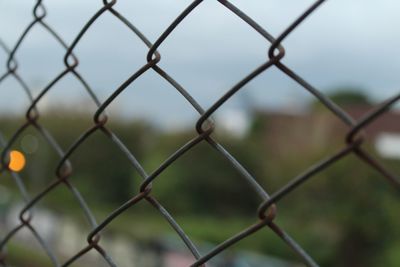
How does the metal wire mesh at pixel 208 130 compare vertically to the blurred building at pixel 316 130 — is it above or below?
below

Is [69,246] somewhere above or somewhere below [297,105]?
below

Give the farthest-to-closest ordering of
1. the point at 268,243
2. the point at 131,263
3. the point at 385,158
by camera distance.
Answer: the point at 268,243 < the point at 385,158 < the point at 131,263

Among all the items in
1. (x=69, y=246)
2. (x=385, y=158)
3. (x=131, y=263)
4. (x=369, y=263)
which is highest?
(x=69, y=246)

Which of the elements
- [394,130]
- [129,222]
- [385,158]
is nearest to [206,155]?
[129,222]

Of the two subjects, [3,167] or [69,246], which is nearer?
[3,167]

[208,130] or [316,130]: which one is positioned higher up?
[316,130]

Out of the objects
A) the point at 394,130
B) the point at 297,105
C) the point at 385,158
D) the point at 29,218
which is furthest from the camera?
the point at 297,105

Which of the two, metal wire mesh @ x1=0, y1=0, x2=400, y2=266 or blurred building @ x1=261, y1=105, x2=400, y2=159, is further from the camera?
blurred building @ x1=261, y1=105, x2=400, y2=159

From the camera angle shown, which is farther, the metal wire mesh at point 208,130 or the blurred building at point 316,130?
the blurred building at point 316,130

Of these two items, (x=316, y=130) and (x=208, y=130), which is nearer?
(x=208, y=130)

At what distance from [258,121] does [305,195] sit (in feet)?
42.1

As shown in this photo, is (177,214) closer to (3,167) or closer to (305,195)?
(305,195)

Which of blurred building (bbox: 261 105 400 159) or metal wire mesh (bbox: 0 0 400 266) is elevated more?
blurred building (bbox: 261 105 400 159)

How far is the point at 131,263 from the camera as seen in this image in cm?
977
